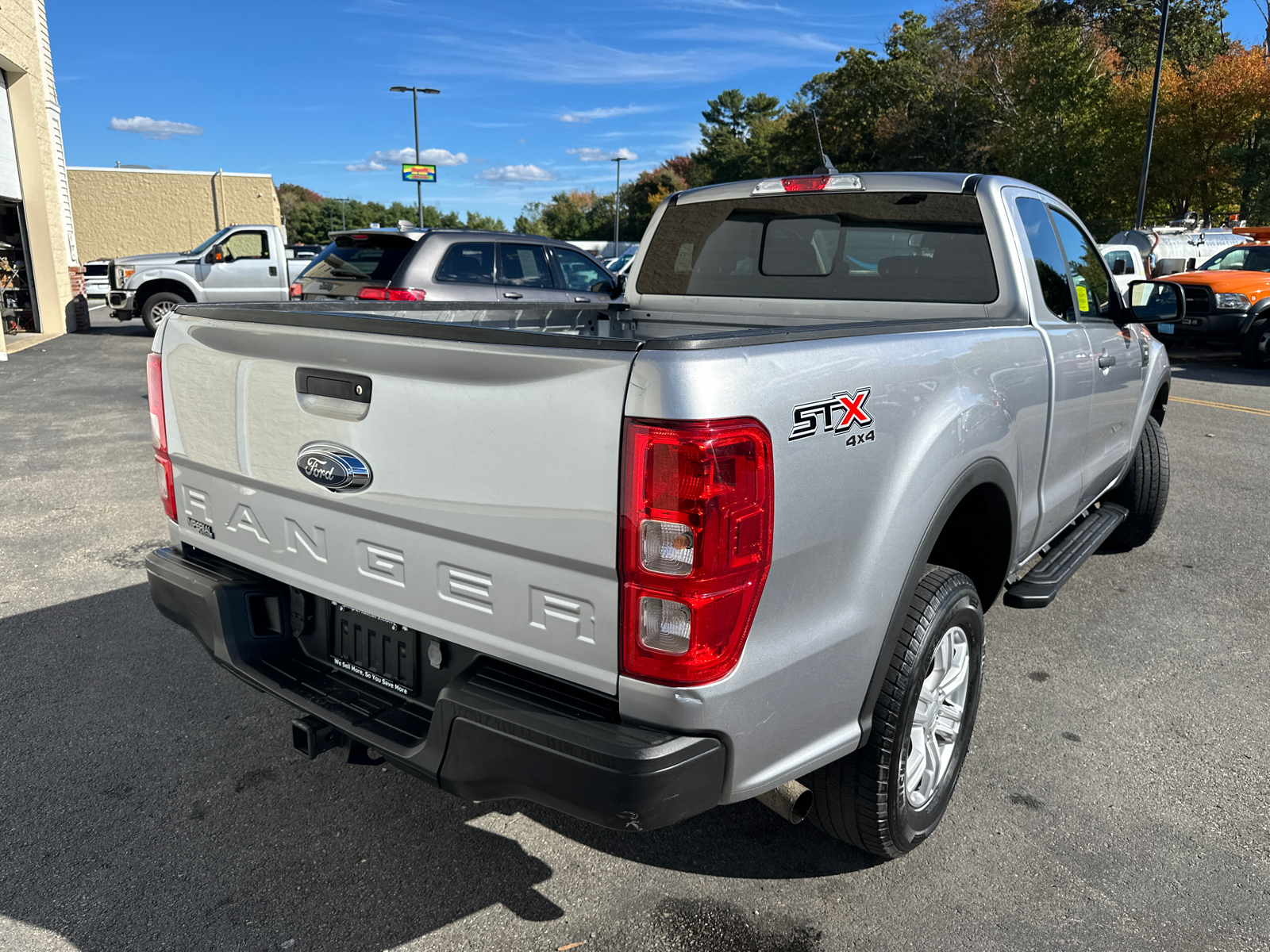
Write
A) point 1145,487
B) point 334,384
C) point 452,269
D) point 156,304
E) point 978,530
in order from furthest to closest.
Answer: point 156,304 → point 452,269 → point 1145,487 → point 978,530 → point 334,384

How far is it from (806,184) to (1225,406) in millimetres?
9470

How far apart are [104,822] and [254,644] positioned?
787 millimetres

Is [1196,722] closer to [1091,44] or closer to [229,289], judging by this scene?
[229,289]

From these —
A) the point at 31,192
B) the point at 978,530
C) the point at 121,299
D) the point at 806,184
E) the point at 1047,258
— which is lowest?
the point at 978,530

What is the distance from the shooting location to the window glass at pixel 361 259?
11.3 meters

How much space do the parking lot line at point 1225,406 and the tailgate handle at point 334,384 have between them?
35.0ft

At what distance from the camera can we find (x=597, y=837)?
9.15ft

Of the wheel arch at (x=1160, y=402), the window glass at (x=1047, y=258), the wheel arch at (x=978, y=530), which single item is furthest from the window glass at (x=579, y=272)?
the wheel arch at (x=978, y=530)

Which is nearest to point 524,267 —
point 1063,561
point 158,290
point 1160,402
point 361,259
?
point 361,259

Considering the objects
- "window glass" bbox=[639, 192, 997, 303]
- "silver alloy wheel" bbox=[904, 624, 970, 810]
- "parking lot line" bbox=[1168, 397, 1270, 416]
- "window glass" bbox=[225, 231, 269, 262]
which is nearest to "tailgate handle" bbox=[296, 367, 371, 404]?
"silver alloy wheel" bbox=[904, 624, 970, 810]

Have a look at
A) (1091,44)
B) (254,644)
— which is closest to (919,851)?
(254,644)

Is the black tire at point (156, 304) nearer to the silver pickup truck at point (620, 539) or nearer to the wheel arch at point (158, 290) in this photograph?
the wheel arch at point (158, 290)

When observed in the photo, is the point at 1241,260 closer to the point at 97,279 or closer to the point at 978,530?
the point at 978,530

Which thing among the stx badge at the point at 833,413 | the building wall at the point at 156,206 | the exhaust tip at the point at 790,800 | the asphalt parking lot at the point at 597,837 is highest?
the building wall at the point at 156,206
